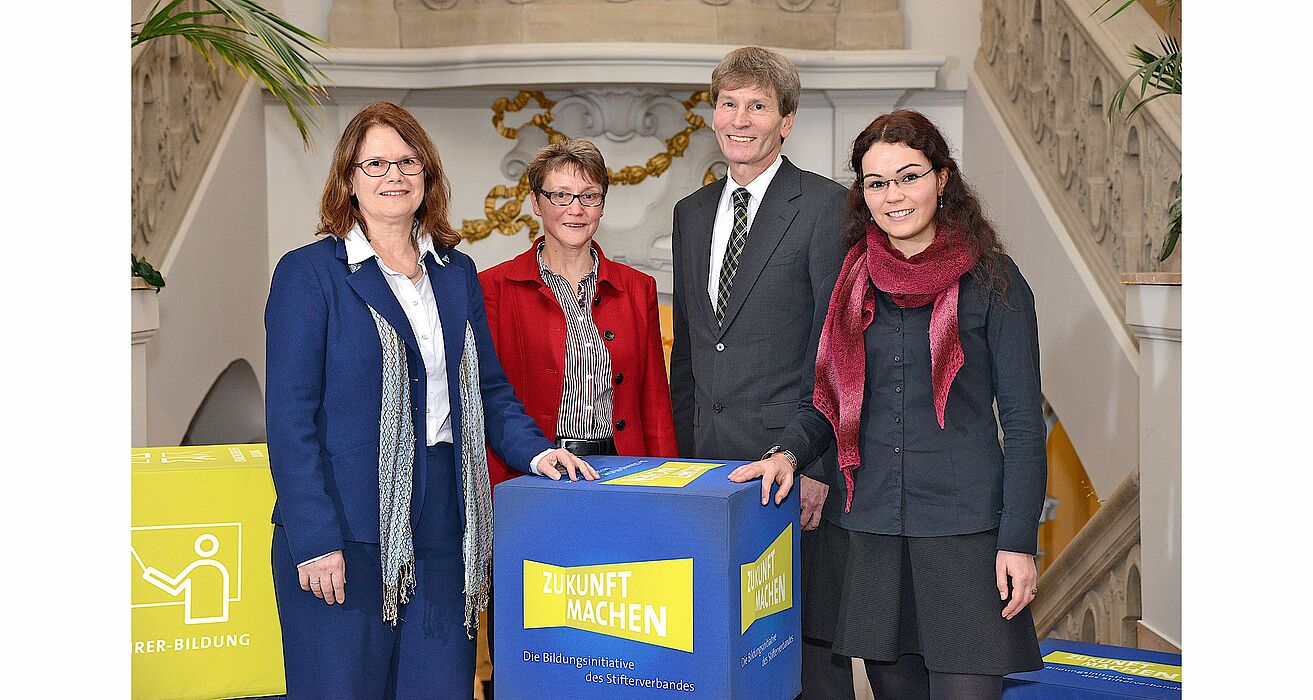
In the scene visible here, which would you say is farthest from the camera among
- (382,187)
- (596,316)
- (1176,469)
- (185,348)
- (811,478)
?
(185,348)

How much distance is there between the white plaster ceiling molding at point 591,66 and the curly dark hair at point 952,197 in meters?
2.82

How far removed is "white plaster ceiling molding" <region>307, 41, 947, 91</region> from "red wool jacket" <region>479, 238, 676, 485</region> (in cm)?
229

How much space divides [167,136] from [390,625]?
2502 mm

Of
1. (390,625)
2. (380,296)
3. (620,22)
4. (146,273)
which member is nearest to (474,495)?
(390,625)

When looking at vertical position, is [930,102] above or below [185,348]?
above

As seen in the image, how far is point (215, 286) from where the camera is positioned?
4.32m

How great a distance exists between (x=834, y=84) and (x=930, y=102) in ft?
1.73

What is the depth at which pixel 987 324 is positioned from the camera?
6.41 ft

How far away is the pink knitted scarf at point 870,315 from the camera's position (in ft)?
6.29

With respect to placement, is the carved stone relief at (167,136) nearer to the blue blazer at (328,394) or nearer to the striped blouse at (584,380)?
the striped blouse at (584,380)

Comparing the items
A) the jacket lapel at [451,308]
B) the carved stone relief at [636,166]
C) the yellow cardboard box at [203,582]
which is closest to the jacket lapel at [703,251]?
the jacket lapel at [451,308]

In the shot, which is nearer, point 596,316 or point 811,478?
point 811,478
